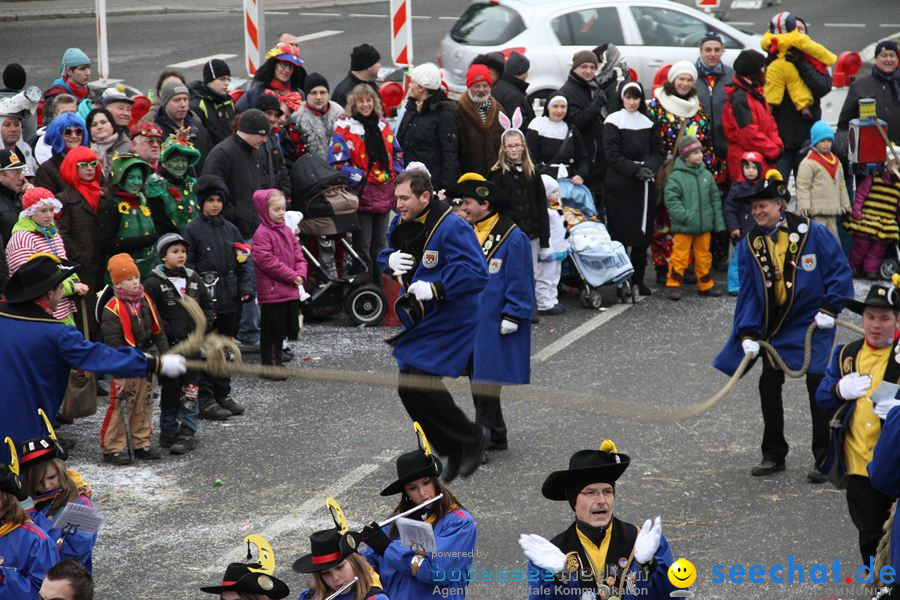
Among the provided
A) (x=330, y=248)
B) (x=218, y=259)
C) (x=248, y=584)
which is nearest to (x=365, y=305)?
(x=330, y=248)

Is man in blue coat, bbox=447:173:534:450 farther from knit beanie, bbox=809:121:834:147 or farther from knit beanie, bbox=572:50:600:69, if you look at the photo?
knit beanie, bbox=809:121:834:147

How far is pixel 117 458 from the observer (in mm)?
9992

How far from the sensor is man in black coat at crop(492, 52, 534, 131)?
14.6 meters

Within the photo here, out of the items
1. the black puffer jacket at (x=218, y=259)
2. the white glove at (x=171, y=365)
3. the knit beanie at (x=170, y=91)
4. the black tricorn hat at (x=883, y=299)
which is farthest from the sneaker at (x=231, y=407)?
the black tricorn hat at (x=883, y=299)

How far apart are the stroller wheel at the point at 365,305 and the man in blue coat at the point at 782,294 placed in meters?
4.38

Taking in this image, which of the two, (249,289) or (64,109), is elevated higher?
(64,109)

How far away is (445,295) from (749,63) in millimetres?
6657

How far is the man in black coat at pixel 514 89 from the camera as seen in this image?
14.6m

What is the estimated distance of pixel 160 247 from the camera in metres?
10.5

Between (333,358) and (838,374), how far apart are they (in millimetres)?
5291

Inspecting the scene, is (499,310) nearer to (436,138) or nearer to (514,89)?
(436,138)

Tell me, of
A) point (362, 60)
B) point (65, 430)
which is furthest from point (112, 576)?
point (362, 60)

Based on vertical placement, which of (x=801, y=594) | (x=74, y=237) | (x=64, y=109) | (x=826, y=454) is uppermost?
(x=64, y=109)

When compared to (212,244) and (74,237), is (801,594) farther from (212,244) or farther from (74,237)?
(74,237)
